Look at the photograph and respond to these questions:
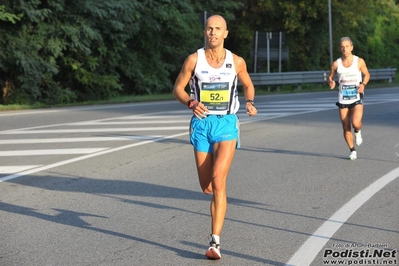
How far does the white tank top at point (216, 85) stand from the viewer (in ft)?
22.6

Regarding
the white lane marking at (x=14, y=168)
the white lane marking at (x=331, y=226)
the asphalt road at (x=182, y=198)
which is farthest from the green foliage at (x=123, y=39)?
the white lane marking at (x=331, y=226)

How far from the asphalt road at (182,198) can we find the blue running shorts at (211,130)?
840 mm

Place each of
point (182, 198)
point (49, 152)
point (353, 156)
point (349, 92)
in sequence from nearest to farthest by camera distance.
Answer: point (182, 198) < point (353, 156) < point (349, 92) < point (49, 152)

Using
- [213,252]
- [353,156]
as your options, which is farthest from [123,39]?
[213,252]

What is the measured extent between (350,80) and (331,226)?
5.23m

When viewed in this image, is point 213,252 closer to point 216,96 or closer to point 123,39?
point 216,96

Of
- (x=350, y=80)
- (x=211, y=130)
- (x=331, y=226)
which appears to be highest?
(x=211, y=130)

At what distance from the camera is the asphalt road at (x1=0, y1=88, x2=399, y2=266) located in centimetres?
679

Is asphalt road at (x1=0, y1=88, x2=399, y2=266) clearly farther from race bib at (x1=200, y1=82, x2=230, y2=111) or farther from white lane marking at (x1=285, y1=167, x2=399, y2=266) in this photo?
race bib at (x1=200, y1=82, x2=230, y2=111)

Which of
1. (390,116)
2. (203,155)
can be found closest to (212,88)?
(203,155)

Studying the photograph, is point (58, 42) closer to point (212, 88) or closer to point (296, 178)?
point (296, 178)

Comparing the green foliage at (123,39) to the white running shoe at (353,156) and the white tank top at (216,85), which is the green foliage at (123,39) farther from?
the white tank top at (216,85)

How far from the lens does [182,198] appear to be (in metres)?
9.36

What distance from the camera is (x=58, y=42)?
28.5m
